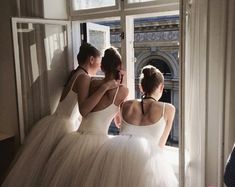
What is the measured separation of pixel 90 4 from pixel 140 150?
1.37 meters

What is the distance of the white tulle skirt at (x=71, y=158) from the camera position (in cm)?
188

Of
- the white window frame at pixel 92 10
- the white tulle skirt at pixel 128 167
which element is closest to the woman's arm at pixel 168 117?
the white tulle skirt at pixel 128 167

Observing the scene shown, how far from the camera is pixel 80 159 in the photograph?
192 centimetres

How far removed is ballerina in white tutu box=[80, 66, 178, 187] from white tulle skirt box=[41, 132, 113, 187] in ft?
0.20

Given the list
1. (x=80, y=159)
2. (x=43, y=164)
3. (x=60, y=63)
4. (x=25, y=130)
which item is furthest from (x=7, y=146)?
(x=80, y=159)

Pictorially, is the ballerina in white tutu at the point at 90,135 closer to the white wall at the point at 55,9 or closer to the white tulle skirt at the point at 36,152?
the white tulle skirt at the point at 36,152

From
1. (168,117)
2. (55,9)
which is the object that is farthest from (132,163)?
(55,9)

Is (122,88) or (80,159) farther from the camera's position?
(122,88)

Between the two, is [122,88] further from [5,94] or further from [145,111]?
[5,94]

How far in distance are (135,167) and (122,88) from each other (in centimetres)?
61

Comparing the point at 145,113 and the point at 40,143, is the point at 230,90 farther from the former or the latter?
the point at 40,143

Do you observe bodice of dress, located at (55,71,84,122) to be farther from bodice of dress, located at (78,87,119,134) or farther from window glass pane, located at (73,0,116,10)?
window glass pane, located at (73,0,116,10)

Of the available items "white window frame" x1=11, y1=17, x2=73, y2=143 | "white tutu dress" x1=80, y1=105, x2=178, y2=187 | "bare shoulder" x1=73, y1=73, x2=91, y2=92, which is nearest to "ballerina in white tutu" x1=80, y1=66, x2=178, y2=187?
"white tutu dress" x1=80, y1=105, x2=178, y2=187

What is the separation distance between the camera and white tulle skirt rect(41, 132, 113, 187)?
1.88 meters
